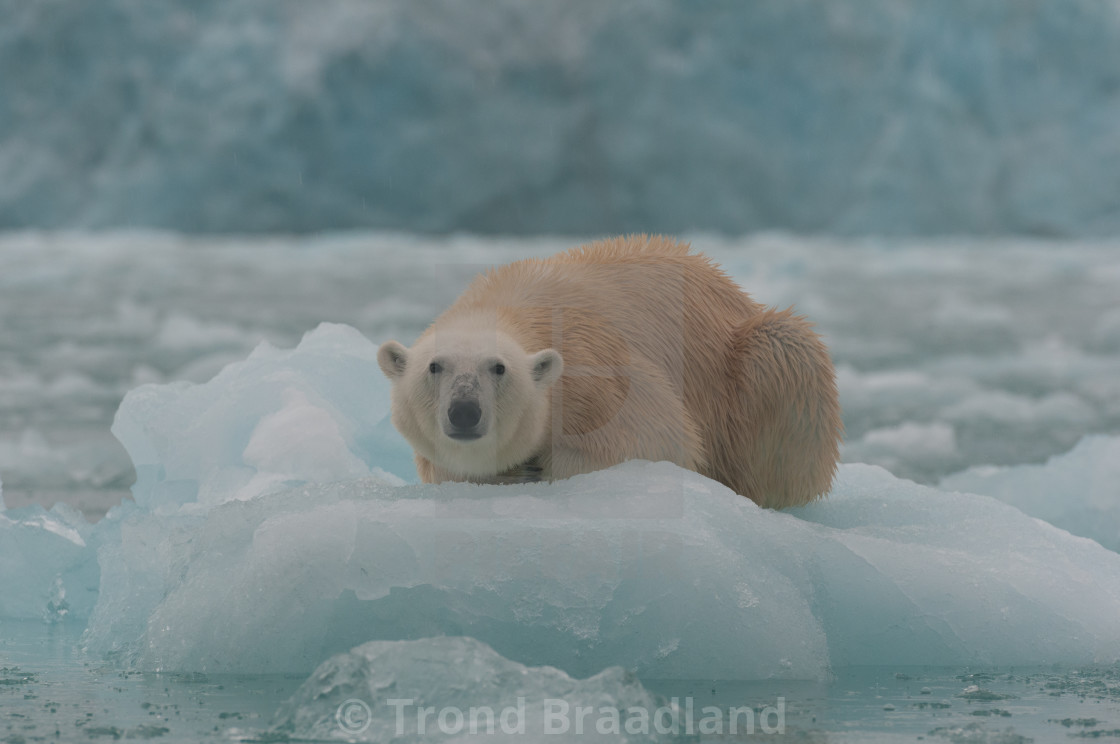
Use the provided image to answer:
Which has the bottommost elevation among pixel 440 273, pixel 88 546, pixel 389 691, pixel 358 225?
pixel 389 691

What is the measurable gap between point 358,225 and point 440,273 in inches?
471

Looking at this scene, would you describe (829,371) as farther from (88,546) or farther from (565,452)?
(88,546)

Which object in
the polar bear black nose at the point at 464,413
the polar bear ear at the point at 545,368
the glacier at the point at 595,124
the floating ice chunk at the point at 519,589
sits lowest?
the floating ice chunk at the point at 519,589

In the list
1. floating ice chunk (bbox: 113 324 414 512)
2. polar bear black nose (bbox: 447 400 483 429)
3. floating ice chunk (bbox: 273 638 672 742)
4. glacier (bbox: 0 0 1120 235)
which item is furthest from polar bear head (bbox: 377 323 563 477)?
glacier (bbox: 0 0 1120 235)

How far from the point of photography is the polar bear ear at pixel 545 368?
14.6 ft

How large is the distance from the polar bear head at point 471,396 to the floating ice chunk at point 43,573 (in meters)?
2.98

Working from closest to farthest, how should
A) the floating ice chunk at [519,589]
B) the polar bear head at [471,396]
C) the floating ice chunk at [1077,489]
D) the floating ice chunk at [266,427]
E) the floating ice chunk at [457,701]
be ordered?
1. the floating ice chunk at [457,701]
2. the floating ice chunk at [519,589]
3. the polar bear head at [471,396]
4. the floating ice chunk at [266,427]
5. the floating ice chunk at [1077,489]

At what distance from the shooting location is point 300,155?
16844 millimetres

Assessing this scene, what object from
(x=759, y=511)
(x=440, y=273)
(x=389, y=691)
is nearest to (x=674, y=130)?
(x=440, y=273)

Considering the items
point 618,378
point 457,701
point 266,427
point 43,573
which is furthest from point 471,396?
point 43,573

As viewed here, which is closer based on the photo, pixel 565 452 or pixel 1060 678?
pixel 1060 678

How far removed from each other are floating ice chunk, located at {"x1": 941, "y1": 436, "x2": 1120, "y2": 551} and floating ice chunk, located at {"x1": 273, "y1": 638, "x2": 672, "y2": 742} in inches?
203

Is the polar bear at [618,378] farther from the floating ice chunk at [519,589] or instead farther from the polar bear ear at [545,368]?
the floating ice chunk at [519,589]

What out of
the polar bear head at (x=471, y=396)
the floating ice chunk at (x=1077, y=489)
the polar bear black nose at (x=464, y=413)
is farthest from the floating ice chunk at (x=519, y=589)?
the floating ice chunk at (x=1077, y=489)
